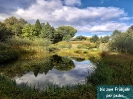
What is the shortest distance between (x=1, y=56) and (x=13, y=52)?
2687 mm

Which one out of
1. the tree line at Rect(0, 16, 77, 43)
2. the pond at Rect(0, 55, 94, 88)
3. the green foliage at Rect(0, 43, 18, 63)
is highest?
the tree line at Rect(0, 16, 77, 43)

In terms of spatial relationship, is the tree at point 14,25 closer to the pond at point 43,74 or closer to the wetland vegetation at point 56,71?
the wetland vegetation at point 56,71

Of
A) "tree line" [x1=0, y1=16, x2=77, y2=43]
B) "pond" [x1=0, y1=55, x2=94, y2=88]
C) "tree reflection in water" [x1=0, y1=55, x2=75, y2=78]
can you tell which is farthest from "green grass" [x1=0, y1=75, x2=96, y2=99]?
"tree line" [x1=0, y1=16, x2=77, y2=43]

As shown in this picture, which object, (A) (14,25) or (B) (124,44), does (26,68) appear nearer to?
(B) (124,44)

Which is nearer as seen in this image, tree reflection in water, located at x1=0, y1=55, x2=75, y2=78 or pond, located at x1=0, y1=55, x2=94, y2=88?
pond, located at x1=0, y1=55, x2=94, y2=88

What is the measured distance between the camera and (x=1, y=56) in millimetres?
13258

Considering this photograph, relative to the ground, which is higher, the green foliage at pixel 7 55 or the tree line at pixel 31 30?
the tree line at pixel 31 30

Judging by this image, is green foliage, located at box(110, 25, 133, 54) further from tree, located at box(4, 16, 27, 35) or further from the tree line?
tree, located at box(4, 16, 27, 35)

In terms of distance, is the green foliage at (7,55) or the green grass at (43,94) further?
the green foliage at (7,55)

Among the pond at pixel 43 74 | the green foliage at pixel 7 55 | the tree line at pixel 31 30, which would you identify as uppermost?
the tree line at pixel 31 30

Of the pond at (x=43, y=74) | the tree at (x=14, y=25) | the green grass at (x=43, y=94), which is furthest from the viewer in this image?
the tree at (x=14, y=25)

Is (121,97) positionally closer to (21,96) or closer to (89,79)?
(21,96)

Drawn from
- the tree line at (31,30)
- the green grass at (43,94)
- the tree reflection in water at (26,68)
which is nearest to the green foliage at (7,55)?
the tree reflection in water at (26,68)

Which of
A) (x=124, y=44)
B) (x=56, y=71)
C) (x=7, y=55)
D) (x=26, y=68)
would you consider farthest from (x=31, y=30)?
(x=56, y=71)
